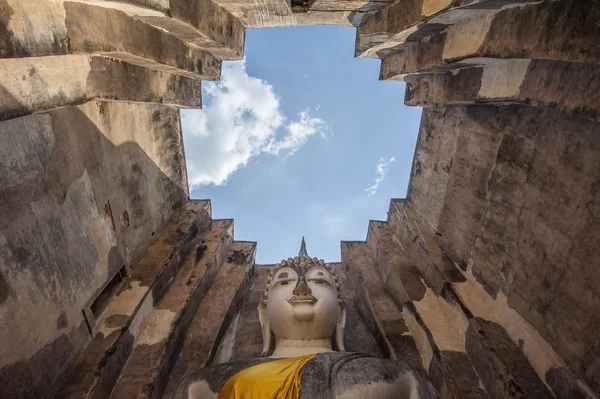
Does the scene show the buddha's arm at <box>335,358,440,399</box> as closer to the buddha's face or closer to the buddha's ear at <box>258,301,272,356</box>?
the buddha's face

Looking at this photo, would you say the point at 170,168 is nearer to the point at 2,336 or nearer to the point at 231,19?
the point at 231,19

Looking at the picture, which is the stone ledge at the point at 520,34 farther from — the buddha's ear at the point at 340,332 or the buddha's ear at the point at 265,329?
the buddha's ear at the point at 265,329

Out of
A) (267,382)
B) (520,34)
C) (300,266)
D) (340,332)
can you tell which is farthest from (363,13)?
(267,382)

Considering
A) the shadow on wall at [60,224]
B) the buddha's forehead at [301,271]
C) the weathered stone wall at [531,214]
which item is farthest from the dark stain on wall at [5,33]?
the weathered stone wall at [531,214]

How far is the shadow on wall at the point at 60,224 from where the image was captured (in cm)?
285

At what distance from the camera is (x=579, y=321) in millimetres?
2895

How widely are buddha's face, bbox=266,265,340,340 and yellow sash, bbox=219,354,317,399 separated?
2.58ft

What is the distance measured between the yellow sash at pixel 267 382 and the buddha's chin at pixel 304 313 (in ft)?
2.46

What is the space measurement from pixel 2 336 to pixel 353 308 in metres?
4.47

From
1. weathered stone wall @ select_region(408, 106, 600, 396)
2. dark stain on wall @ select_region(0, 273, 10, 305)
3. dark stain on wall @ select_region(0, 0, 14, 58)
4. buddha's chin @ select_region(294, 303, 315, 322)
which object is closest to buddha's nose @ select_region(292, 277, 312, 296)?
buddha's chin @ select_region(294, 303, 315, 322)

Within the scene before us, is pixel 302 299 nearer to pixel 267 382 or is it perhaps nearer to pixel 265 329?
pixel 265 329

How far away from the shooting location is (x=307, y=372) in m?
2.75

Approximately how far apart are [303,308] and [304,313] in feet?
0.18

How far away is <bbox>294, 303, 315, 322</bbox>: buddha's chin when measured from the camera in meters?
3.73
